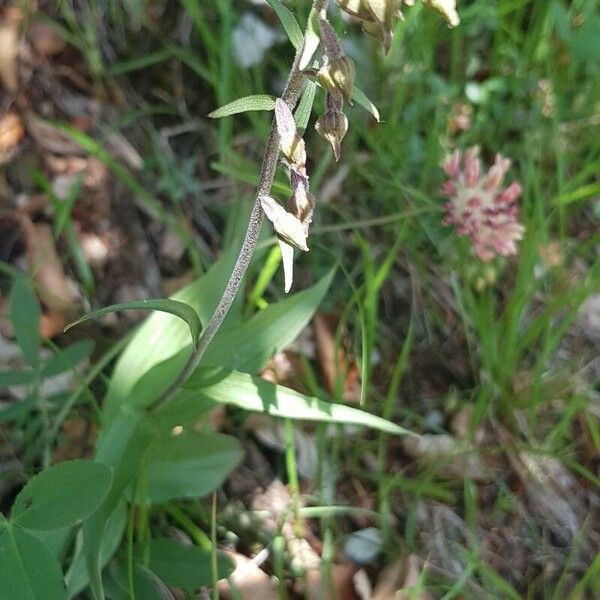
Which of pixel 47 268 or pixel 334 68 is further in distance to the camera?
pixel 47 268

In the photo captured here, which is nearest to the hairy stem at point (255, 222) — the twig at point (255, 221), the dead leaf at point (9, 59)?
the twig at point (255, 221)

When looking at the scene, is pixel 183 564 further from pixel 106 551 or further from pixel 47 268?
pixel 47 268

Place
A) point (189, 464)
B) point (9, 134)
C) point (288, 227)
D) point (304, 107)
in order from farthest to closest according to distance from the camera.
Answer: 1. point (9, 134)
2. point (189, 464)
3. point (304, 107)
4. point (288, 227)

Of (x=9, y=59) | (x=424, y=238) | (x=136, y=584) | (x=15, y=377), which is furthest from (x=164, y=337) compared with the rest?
(x=9, y=59)

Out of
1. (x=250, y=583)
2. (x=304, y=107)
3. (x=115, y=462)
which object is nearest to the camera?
(x=304, y=107)

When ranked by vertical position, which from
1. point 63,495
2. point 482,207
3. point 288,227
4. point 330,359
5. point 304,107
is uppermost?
point 304,107

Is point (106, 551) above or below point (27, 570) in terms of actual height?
below

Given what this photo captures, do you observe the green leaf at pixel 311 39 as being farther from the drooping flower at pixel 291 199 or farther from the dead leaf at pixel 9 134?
the dead leaf at pixel 9 134
